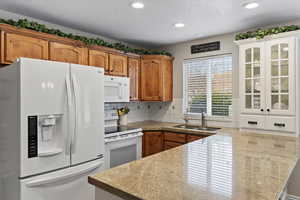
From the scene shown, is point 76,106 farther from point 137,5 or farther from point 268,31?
point 268,31

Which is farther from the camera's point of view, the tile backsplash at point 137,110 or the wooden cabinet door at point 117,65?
the tile backsplash at point 137,110

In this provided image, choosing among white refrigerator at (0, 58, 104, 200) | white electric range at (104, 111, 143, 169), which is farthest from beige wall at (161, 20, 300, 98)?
white refrigerator at (0, 58, 104, 200)

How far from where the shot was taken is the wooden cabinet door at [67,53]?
2.51 m


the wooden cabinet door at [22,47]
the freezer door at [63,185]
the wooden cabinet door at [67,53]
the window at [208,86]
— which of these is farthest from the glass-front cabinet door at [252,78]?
the wooden cabinet door at [22,47]

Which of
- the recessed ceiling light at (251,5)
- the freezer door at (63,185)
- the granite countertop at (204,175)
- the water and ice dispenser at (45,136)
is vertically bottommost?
the freezer door at (63,185)

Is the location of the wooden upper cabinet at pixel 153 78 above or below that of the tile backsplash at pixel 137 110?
above

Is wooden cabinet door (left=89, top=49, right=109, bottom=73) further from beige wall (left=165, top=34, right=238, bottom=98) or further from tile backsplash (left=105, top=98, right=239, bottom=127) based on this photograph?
beige wall (left=165, top=34, right=238, bottom=98)

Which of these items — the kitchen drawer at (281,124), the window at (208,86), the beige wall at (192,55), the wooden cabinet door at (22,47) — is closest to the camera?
the wooden cabinet door at (22,47)

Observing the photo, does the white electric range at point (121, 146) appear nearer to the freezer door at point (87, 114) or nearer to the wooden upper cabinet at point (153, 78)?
the freezer door at point (87, 114)

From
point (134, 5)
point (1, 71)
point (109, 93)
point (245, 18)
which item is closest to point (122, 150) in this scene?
point (109, 93)

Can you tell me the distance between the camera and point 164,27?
303cm

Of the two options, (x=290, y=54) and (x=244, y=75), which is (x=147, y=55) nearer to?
(x=244, y=75)

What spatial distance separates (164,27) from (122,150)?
6.36 ft

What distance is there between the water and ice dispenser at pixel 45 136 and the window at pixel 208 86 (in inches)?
101
